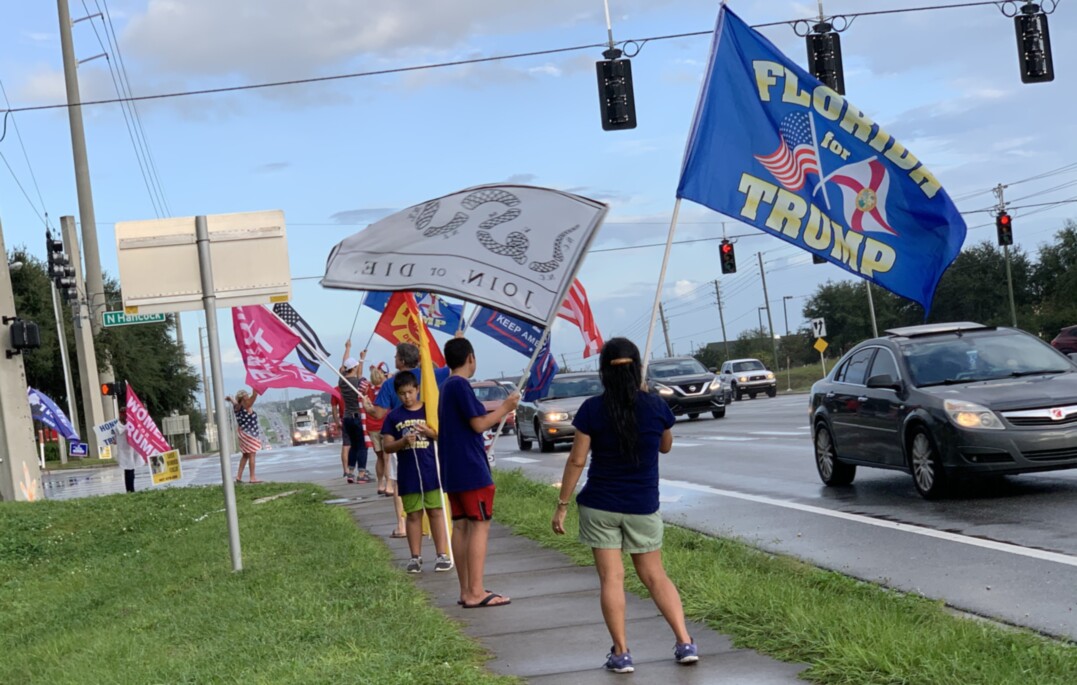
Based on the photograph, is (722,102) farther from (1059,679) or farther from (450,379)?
(1059,679)

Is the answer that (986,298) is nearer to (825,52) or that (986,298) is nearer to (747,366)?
(747,366)

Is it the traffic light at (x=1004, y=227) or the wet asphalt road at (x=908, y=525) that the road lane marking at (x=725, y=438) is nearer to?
the wet asphalt road at (x=908, y=525)

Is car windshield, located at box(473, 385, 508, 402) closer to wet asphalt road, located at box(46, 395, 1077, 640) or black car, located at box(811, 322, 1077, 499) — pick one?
wet asphalt road, located at box(46, 395, 1077, 640)

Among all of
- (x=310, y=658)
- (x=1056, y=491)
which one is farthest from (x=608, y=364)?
(x=1056, y=491)

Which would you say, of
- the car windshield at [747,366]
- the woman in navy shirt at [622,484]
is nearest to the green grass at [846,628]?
the woman in navy shirt at [622,484]

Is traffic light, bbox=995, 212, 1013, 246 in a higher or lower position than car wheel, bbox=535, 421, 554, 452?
higher

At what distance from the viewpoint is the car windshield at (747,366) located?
5818 cm

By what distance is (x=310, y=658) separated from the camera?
6.89 metres

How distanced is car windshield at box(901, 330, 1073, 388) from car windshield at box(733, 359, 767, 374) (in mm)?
44294

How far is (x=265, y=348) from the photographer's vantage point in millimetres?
18531

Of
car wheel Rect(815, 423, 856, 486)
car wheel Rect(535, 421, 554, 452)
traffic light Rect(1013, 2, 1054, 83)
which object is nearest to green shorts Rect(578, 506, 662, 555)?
car wheel Rect(815, 423, 856, 486)

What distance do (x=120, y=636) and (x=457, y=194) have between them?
11.5ft

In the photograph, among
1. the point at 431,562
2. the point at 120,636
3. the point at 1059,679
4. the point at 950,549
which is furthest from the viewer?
the point at 431,562

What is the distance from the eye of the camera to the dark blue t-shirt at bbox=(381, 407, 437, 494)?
33.1ft
